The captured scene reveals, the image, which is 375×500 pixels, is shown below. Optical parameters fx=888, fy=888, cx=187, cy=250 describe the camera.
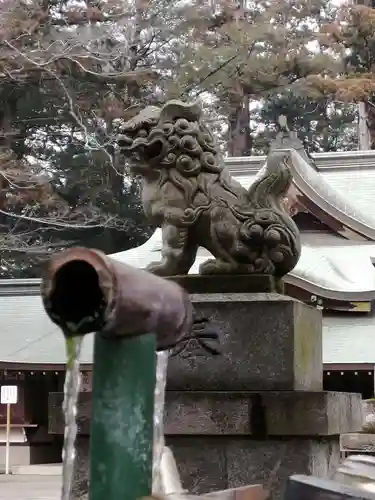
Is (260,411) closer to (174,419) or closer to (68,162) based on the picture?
(174,419)

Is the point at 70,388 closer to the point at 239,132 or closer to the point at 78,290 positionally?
the point at 78,290

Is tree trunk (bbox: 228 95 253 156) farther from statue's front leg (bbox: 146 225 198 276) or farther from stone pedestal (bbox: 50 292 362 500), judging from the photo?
stone pedestal (bbox: 50 292 362 500)

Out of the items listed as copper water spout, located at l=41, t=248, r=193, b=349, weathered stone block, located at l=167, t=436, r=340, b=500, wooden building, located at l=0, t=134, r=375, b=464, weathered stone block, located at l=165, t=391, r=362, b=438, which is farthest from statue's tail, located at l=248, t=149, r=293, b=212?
wooden building, located at l=0, t=134, r=375, b=464

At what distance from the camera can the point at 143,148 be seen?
438 centimetres

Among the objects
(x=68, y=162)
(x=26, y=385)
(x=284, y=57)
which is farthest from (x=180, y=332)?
(x=284, y=57)

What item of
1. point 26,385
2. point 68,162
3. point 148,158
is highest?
point 68,162

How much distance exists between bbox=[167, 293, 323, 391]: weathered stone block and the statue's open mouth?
2.50 ft

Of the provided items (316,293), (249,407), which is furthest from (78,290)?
(316,293)

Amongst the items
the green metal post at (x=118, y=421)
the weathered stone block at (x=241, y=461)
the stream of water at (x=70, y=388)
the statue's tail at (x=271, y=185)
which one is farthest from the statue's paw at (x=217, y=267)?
the green metal post at (x=118, y=421)

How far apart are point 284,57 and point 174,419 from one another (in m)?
20.5

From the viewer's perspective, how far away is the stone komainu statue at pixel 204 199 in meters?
4.34

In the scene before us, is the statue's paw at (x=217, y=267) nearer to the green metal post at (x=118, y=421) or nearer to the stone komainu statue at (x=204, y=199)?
the stone komainu statue at (x=204, y=199)

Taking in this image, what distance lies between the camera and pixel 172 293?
5.66ft

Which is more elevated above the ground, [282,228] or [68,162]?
[68,162]
